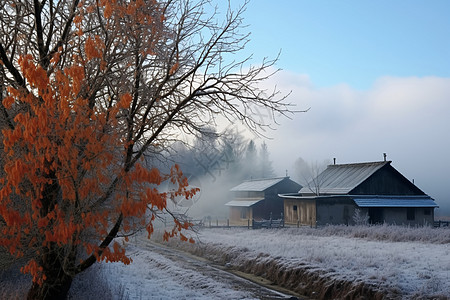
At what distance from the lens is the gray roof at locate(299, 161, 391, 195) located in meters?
45.8

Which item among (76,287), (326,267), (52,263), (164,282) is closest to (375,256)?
(326,267)

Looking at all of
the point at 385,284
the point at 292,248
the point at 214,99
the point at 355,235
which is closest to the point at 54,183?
the point at 214,99

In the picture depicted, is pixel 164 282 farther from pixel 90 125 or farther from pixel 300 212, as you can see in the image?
pixel 300 212

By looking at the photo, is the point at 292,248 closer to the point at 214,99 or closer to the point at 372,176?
the point at 214,99

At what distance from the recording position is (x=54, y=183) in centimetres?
957

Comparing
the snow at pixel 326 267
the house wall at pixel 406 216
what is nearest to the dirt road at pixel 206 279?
the snow at pixel 326 267

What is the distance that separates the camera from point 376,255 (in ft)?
71.9

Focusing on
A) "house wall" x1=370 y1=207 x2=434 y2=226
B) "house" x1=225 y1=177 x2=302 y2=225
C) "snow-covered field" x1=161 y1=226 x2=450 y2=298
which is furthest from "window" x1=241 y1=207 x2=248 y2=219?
"snow-covered field" x1=161 y1=226 x2=450 y2=298

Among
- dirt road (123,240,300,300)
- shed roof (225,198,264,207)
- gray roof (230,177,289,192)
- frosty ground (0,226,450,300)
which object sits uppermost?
gray roof (230,177,289,192)

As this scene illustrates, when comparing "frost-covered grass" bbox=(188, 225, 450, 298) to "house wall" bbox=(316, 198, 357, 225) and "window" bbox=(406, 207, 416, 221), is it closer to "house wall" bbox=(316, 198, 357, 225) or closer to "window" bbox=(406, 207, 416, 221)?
"house wall" bbox=(316, 198, 357, 225)

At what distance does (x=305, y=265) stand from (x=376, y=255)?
3821 millimetres

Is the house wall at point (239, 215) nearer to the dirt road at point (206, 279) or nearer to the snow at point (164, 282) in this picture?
the dirt road at point (206, 279)

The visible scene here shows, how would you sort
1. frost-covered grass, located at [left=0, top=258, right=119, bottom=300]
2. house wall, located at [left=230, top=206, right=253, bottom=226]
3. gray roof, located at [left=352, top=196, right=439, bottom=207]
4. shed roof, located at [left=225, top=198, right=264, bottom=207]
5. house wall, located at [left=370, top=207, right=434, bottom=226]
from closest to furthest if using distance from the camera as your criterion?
1. frost-covered grass, located at [left=0, top=258, right=119, bottom=300]
2. gray roof, located at [left=352, top=196, right=439, bottom=207]
3. house wall, located at [left=370, top=207, right=434, bottom=226]
4. shed roof, located at [left=225, top=198, right=264, bottom=207]
5. house wall, located at [left=230, top=206, right=253, bottom=226]

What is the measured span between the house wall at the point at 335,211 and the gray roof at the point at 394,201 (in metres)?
1.00
